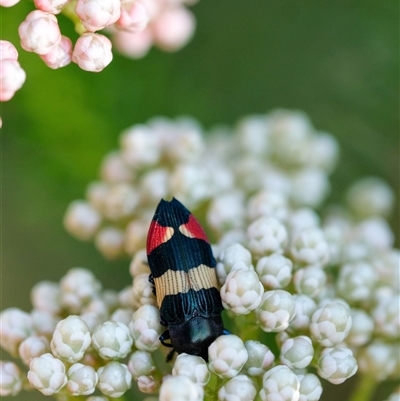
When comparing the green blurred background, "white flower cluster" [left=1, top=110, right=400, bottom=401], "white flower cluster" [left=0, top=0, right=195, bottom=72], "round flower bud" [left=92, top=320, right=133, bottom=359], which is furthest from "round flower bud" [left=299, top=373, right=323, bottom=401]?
the green blurred background

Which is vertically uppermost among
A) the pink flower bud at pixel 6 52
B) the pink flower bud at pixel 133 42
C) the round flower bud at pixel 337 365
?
the pink flower bud at pixel 133 42

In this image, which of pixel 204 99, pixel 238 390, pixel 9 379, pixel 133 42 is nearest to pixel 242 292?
pixel 238 390

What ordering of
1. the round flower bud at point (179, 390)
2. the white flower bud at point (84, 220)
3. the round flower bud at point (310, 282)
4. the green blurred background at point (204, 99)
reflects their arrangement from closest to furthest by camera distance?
1. the round flower bud at point (179, 390)
2. the round flower bud at point (310, 282)
3. the white flower bud at point (84, 220)
4. the green blurred background at point (204, 99)

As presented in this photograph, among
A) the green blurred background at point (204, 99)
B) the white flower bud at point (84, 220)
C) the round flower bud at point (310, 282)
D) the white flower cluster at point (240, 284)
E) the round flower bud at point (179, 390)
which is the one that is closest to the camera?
the round flower bud at point (179, 390)

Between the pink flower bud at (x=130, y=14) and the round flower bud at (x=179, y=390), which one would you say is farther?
the pink flower bud at (x=130, y=14)

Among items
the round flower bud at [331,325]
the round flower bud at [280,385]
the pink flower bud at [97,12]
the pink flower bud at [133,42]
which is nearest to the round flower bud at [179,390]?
the round flower bud at [280,385]

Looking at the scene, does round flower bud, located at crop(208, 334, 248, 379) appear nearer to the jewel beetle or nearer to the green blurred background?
the jewel beetle

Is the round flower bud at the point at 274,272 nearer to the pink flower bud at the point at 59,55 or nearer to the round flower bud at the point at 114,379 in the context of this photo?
the round flower bud at the point at 114,379

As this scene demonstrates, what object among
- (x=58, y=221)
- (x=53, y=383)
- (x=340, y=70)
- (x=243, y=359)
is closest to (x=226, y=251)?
(x=243, y=359)
